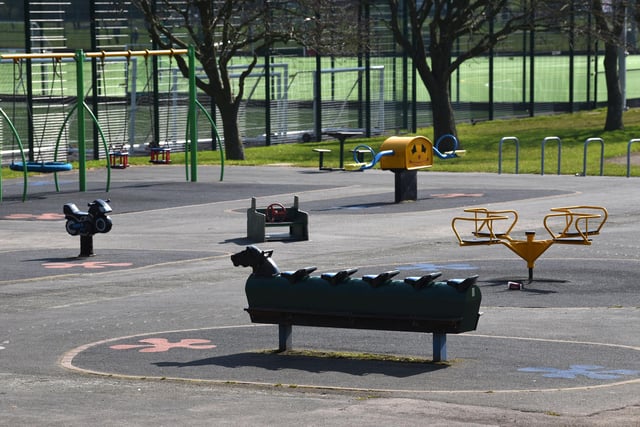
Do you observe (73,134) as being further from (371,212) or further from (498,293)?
(498,293)

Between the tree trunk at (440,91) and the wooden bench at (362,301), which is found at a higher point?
the tree trunk at (440,91)

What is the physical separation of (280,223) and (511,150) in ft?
69.5

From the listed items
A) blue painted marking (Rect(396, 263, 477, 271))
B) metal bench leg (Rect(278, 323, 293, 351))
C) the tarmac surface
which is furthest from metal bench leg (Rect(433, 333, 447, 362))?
blue painted marking (Rect(396, 263, 477, 271))

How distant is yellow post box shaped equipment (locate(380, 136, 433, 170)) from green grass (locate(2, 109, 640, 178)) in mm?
7418

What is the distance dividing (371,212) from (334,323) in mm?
13620

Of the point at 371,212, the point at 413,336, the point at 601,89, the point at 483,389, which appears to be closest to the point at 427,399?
the point at 483,389

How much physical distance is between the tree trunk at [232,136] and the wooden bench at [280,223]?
17.5 metres

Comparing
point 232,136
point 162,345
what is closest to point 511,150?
point 232,136

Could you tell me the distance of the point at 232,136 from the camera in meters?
40.2

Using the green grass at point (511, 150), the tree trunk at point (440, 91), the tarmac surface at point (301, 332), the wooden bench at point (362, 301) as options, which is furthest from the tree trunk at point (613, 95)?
the wooden bench at point (362, 301)

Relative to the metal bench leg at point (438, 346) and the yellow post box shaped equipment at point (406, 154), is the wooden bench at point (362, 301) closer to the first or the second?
the metal bench leg at point (438, 346)

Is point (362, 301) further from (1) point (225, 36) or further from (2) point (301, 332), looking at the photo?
(1) point (225, 36)

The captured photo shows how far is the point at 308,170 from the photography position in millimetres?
36312

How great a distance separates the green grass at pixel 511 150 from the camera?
36875 millimetres
